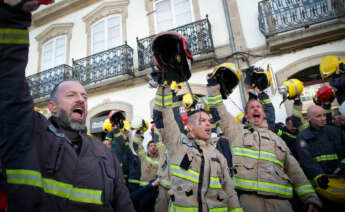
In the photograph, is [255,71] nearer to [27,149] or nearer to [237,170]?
[237,170]

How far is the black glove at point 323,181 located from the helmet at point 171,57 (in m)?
2.35

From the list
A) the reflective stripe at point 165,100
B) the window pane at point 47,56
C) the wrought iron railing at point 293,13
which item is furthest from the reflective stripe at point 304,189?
the window pane at point 47,56

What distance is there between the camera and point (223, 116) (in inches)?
109

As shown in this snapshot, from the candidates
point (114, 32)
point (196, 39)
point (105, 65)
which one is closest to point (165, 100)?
point (196, 39)

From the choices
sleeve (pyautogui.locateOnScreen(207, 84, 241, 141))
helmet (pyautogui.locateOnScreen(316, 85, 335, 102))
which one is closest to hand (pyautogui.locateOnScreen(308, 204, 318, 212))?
sleeve (pyautogui.locateOnScreen(207, 84, 241, 141))

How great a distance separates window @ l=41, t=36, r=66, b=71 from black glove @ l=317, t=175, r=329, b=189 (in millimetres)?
11391

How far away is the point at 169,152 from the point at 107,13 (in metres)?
9.87

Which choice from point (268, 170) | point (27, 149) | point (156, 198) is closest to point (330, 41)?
point (268, 170)

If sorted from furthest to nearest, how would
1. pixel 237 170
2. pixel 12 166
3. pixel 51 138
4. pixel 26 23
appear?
pixel 237 170, pixel 51 138, pixel 12 166, pixel 26 23

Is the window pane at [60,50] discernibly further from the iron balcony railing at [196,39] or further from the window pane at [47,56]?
the iron balcony railing at [196,39]

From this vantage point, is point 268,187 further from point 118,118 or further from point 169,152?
point 118,118

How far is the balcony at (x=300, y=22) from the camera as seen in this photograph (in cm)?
646

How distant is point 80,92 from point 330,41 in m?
7.80

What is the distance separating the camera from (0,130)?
1.06 metres
